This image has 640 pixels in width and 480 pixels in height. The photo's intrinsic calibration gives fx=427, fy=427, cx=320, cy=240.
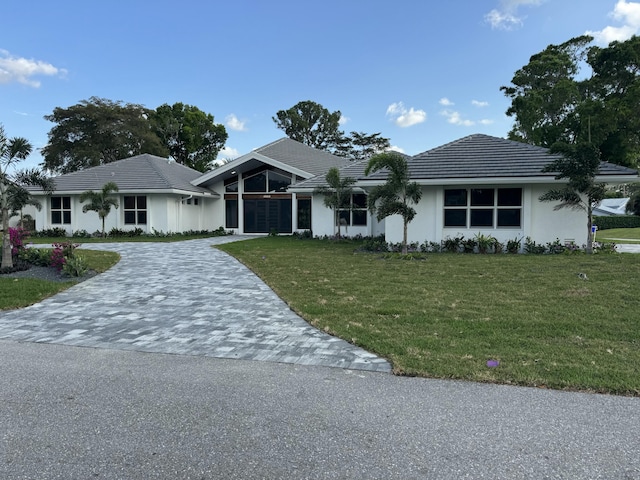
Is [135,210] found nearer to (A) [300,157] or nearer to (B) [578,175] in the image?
(A) [300,157]

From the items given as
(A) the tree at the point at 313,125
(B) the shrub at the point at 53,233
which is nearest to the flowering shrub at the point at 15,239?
(B) the shrub at the point at 53,233

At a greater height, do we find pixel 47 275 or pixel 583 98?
pixel 583 98

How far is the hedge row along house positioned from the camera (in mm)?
14844

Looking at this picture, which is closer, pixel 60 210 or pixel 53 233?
pixel 53 233

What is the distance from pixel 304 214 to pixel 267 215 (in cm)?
251

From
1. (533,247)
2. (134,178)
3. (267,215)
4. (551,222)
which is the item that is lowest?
(533,247)

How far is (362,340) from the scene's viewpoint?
17.2 feet

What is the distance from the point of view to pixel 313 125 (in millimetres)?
54781

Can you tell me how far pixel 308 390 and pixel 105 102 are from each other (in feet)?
141

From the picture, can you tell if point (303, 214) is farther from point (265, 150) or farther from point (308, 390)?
point (308, 390)

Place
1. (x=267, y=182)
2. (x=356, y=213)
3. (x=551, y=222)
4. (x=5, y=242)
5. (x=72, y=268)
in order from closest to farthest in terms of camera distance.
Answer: (x=72, y=268) < (x=5, y=242) < (x=551, y=222) < (x=356, y=213) < (x=267, y=182)

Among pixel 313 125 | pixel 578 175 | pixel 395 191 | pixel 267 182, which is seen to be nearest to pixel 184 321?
pixel 395 191

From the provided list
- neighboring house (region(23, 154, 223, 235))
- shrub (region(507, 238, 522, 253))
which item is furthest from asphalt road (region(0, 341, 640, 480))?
neighboring house (region(23, 154, 223, 235))

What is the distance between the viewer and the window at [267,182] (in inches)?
978
